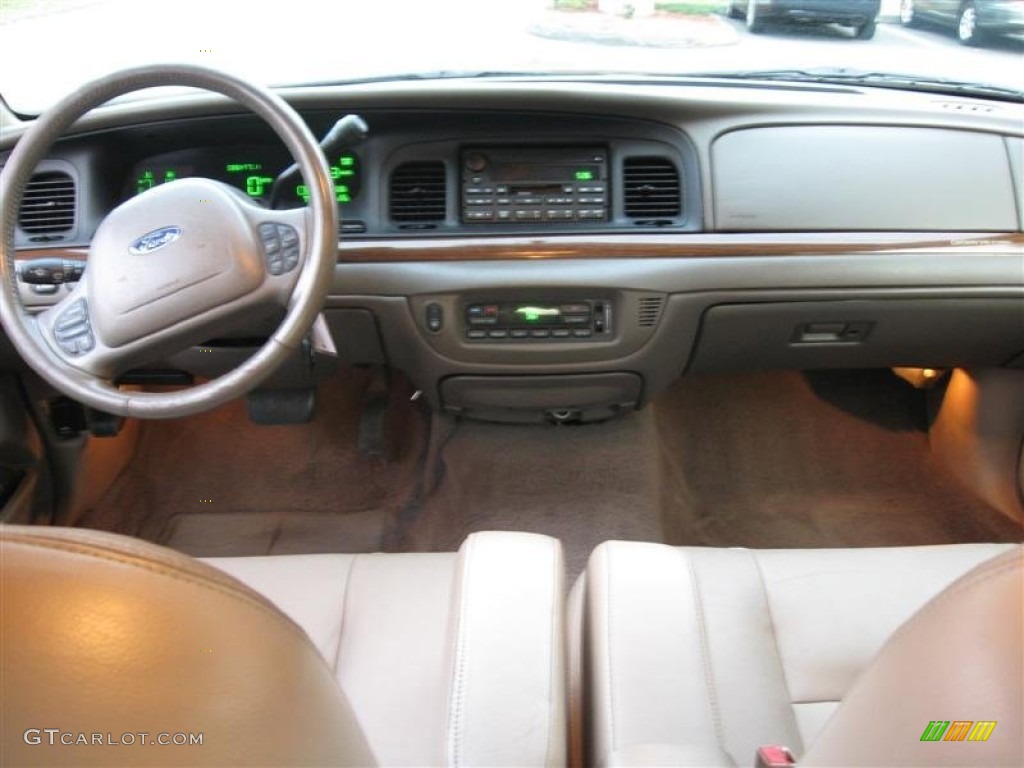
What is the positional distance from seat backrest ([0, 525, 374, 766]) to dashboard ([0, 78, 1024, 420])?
3.81 feet

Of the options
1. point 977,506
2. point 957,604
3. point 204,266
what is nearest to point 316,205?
point 204,266

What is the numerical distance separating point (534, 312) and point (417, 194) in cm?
37

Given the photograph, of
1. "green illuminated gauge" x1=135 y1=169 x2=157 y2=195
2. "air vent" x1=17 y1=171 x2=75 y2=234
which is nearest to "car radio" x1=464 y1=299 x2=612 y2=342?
"green illuminated gauge" x1=135 y1=169 x2=157 y2=195

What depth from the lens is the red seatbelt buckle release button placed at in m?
0.91

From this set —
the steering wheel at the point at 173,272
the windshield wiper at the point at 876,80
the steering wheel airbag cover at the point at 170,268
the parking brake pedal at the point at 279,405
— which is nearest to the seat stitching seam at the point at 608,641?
the steering wheel at the point at 173,272

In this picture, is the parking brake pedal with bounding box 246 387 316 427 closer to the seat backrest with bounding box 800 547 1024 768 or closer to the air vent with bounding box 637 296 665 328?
the air vent with bounding box 637 296 665 328

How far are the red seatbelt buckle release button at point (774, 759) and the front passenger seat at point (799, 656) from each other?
0.03 metres

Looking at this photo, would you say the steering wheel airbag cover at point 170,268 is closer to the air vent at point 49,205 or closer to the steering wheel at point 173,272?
the steering wheel at point 173,272

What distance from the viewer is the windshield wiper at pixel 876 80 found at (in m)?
1.85

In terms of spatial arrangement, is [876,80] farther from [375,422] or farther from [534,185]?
[375,422]

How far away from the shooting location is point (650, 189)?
5.85 ft

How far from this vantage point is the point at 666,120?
174 centimetres

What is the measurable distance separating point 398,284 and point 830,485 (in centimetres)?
136

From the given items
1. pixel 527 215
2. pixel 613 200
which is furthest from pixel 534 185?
pixel 613 200
